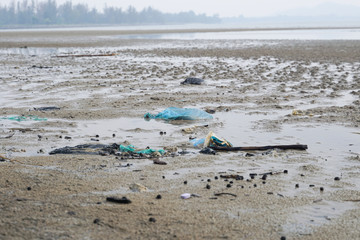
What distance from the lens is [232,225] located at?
16.8 ft

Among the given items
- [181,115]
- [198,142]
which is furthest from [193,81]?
[198,142]

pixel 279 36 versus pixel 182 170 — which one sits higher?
pixel 279 36

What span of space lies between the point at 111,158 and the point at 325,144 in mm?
3884

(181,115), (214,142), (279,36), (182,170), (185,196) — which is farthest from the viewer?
(279,36)

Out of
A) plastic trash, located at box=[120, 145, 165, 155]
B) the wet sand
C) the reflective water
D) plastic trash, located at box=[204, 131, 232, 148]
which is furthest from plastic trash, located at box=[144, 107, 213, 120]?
the reflective water

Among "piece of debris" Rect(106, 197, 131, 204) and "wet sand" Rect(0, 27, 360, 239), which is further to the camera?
"piece of debris" Rect(106, 197, 131, 204)

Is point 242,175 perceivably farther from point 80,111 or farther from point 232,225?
point 80,111

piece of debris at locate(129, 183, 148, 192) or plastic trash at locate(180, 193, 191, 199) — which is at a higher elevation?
plastic trash at locate(180, 193, 191, 199)

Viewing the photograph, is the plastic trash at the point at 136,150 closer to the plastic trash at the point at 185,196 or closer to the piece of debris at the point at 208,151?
the piece of debris at the point at 208,151

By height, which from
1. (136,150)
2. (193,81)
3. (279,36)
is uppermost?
(279,36)

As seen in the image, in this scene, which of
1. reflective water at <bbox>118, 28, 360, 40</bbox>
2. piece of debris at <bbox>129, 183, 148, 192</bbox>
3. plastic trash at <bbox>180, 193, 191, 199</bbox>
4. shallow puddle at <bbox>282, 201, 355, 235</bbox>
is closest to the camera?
shallow puddle at <bbox>282, 201, 355, 235</bbox>

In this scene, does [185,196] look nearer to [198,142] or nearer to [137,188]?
[137,188]

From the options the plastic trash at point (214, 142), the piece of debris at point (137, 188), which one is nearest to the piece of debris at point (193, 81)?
the plastic trash at point (214, 142)

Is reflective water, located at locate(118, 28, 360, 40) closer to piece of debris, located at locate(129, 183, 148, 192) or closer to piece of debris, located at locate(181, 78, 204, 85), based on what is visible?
piece of debris, located at locate(181, 78, 204, 85)
